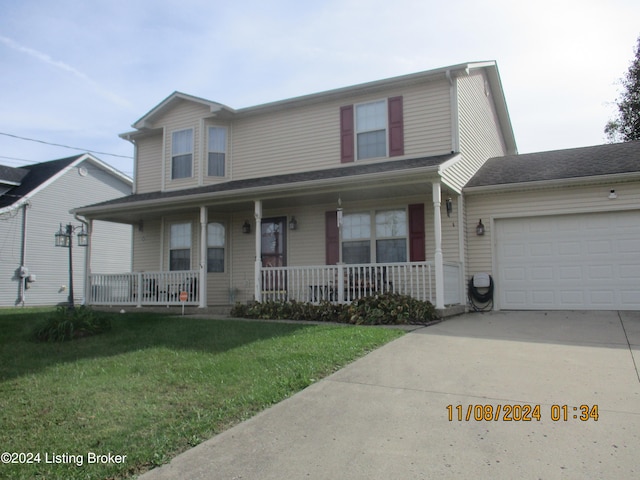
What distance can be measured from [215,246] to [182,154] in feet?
9.66

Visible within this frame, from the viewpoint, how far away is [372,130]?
1155cm

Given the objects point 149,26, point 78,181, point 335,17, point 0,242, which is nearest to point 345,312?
point 335,17

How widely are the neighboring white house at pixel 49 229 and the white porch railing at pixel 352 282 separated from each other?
9.23 meters

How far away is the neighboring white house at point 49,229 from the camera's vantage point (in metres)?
17.2

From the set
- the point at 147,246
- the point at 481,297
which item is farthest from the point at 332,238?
the point at 147,246

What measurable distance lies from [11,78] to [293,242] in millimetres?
9593

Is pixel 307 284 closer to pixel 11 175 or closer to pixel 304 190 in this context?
pixel 304 190

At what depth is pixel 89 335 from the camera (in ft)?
25.4

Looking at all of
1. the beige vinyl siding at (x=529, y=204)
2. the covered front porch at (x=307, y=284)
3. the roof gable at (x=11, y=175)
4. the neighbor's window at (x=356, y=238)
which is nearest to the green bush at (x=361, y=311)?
the covered front porch at (x=307, y=284)

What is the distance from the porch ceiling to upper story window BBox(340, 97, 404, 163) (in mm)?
643

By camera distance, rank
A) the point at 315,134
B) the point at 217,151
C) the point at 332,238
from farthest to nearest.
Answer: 1. the point at 217,151
2. the point at 315,134
3. the point at 332,238

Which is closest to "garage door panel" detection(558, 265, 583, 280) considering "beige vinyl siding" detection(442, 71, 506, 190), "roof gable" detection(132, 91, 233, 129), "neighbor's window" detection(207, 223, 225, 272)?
"beige vinyl siding" detection(442, 71, 506, 190)

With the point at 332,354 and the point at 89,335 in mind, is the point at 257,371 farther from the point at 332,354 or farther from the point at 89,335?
the point at 89,335

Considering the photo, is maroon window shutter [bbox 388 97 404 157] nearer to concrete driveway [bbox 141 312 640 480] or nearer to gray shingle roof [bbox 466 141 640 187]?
gray shingle roof [bbox 466 141 640 187]
